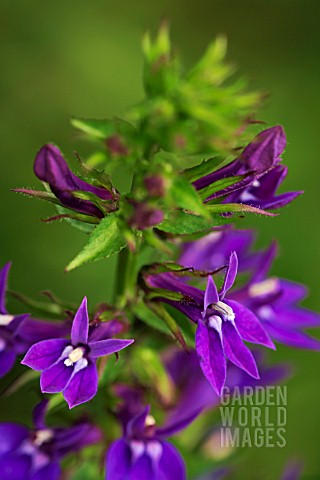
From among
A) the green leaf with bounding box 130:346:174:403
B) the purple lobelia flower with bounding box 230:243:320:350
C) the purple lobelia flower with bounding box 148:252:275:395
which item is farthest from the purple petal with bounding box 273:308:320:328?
the purple lobelia flower with bounding box 148:252:275:395

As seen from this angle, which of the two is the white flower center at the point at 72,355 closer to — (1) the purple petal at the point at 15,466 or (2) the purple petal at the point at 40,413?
(2) the purple petal at the point at 40,413

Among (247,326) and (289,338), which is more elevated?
(289,338)

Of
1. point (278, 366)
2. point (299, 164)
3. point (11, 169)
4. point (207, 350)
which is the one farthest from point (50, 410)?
point (299, 164)

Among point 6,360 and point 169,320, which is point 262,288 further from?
point 6,360

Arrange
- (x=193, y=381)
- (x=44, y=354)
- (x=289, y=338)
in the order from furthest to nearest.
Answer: (x=193, y=381), (x=289, y=338), (x=44, y=354)

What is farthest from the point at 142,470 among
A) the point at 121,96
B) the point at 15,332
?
the point at 121,96

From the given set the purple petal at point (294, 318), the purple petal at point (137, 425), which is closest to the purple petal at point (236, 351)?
the purple petal at point (137, 425)
